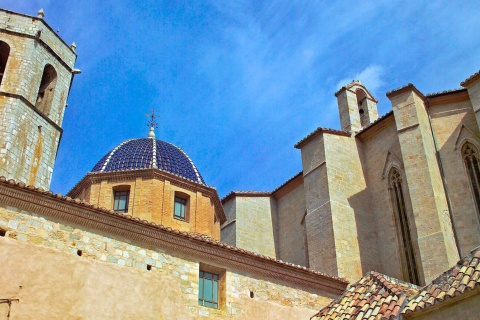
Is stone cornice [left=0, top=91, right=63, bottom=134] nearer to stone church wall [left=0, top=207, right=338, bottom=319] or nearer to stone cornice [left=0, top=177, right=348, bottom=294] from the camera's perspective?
stone cornice [left=0, top=177, right=348, bottom=294]

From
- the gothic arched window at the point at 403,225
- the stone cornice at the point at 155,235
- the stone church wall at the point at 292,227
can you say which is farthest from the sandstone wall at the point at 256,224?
the stone cornice at the point at 155,235

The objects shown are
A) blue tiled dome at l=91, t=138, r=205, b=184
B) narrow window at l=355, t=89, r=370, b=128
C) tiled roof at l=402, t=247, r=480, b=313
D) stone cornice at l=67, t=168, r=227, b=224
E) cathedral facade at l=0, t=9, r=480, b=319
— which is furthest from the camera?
narrow window at l=355, t=89, r=370, b=128

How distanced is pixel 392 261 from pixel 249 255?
5687mm

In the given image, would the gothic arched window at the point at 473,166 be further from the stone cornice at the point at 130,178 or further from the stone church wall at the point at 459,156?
the stone cornice at the point at 130,178

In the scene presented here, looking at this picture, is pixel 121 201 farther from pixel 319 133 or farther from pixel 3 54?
pixel 319 133

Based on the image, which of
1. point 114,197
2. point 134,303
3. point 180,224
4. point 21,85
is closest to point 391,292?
point 134,303

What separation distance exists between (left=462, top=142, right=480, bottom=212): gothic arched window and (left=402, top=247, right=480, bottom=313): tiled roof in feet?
22.7

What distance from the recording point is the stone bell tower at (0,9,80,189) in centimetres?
1413

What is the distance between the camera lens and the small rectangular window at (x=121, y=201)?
16234 millimetres

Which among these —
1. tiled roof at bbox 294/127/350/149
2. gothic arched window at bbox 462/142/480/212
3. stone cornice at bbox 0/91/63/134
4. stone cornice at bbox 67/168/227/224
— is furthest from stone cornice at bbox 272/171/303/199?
stone cornice at bbox 0/91/63/134

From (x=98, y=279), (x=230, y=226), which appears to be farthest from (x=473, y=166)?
(x=98, y=279)

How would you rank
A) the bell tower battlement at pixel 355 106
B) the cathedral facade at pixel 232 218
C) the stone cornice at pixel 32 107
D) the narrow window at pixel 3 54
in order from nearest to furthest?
the cathedral facade at pixel 232 218
the stone cornice at pixel 32 107
the narrow window at pixel 3 54
the bell tower battlement at pixel 355 106

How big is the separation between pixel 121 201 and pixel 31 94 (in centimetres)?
398

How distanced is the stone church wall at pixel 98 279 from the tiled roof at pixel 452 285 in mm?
3970
